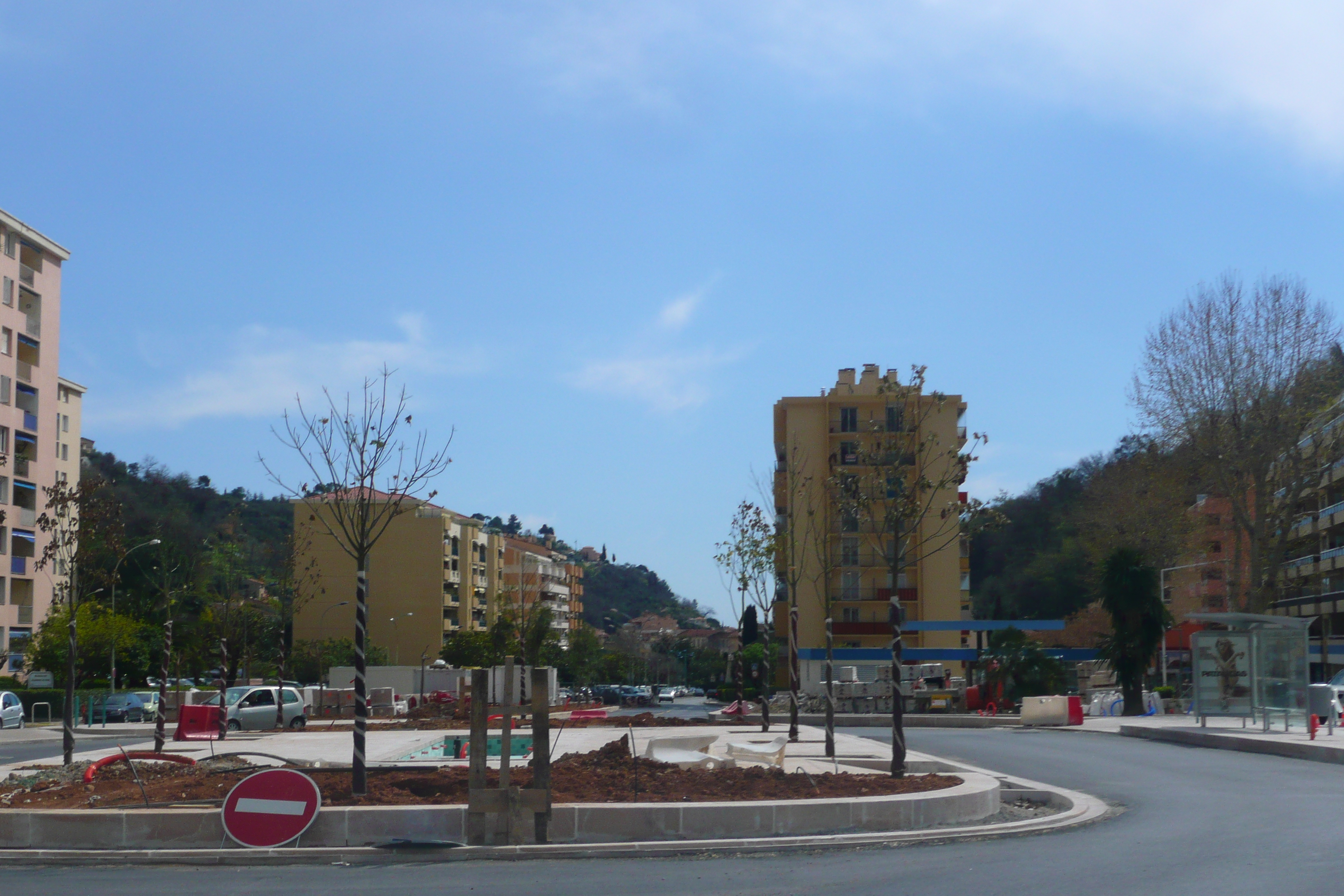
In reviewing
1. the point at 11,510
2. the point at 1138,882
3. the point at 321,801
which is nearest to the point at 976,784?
the point at 1138,882

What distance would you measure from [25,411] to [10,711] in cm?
3016

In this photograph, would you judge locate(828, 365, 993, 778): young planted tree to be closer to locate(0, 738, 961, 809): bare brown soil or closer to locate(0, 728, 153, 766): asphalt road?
locate(0, 738, 961, 809): bare brown soil

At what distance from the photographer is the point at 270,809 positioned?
37.5ft

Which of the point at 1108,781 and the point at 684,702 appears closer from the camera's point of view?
the point at 1108,781

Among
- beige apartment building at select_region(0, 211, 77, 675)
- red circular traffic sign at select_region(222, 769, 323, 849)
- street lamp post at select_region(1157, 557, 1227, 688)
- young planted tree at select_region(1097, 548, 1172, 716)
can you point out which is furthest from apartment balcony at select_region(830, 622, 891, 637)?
red circular traffic sign at select_region(222, 769, 323, 849)

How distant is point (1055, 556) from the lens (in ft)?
313

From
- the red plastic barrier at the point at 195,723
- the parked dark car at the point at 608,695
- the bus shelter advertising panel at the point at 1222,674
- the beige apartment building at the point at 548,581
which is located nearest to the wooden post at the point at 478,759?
the red plastic barrier at the point at 195,723

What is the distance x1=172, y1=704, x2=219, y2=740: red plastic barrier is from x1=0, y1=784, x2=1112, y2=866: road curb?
57.6 feet

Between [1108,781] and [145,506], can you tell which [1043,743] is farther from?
[145,506]

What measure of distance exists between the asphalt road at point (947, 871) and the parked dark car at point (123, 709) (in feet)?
136

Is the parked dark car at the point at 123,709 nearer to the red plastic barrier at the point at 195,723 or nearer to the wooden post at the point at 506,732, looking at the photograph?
the red plastic barrier at the point at 195,723

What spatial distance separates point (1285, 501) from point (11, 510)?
206 ft

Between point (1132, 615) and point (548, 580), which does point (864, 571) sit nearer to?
point (1132, 615)

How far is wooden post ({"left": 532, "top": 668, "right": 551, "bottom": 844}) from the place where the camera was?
37.9 ft
